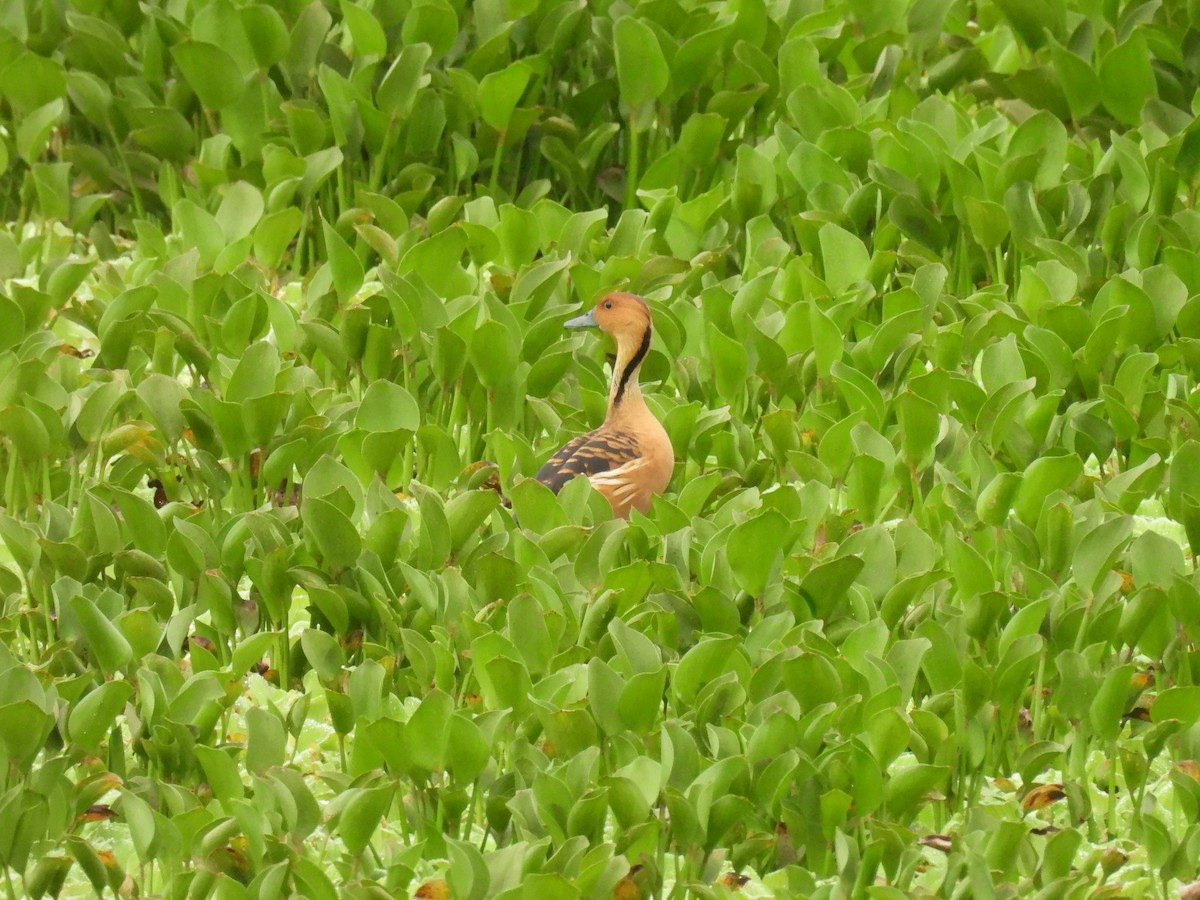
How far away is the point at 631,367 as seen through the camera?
15.4ft

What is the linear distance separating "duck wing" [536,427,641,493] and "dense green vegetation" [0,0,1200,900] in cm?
15

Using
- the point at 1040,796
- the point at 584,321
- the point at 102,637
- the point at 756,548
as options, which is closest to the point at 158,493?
the point at 102,637

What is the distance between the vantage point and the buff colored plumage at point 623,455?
443cm

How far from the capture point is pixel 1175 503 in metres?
4.46

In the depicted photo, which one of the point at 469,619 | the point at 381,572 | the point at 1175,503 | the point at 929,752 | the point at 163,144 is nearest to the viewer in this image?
the point at 929,752

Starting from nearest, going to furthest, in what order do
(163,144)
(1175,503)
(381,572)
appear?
(381,572) → (1175,503) → (163,144)

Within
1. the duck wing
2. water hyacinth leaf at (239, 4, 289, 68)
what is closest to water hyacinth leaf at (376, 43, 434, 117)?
water hyacinth leaf at (239, 4, 289, 68)

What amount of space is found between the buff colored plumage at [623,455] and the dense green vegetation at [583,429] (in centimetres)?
11

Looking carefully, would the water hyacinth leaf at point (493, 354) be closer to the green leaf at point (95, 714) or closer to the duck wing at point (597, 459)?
the duck wing at point (597, 459)

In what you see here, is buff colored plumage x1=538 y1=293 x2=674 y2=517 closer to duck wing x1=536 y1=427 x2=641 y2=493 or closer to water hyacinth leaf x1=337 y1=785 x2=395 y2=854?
duck wing x1=536 y1=427 x2=641 y2=493

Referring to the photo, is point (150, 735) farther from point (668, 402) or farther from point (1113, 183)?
point (1113, 183)

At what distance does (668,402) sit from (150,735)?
5.87 ft

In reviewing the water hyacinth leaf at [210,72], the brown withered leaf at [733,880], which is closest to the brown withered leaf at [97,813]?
the brown withered leaf at [733,880]

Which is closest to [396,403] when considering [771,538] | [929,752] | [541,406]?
[541,406]
